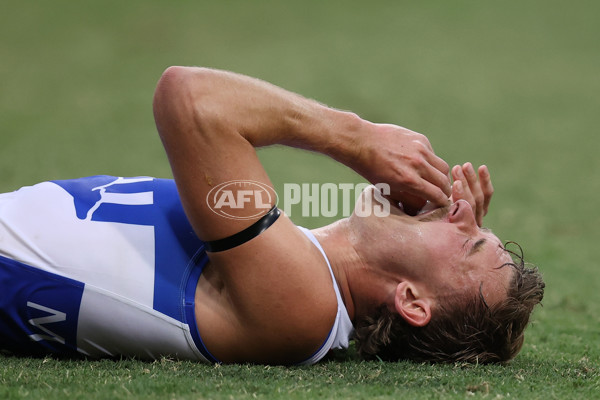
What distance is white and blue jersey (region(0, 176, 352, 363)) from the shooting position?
171 centimetres

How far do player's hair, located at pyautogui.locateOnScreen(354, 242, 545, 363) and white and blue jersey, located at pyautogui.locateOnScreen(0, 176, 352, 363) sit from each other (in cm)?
10

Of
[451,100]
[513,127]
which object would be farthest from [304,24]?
[513,127]

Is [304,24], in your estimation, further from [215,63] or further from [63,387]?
[63,387]

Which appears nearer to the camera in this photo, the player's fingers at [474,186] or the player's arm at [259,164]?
the player's arm at [259,164]

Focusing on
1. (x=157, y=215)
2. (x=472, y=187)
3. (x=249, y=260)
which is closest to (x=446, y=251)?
(x=472, y=187)

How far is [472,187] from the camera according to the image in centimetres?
197

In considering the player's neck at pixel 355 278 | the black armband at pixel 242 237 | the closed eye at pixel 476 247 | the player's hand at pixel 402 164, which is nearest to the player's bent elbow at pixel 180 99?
the black armband at pixel 242 237

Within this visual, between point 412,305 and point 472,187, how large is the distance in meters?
0.38

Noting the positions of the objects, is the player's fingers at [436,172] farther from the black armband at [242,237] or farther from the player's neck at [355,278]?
the black armband at [242,237]

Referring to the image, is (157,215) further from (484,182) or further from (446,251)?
(484,182)

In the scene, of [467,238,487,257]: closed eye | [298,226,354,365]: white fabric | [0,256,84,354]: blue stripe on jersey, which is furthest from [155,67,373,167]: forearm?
[0,256,84,354]: blue stripe on jersey

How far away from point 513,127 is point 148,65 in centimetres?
373

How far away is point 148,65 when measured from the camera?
7.64m

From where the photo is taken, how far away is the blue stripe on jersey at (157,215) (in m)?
1.72
